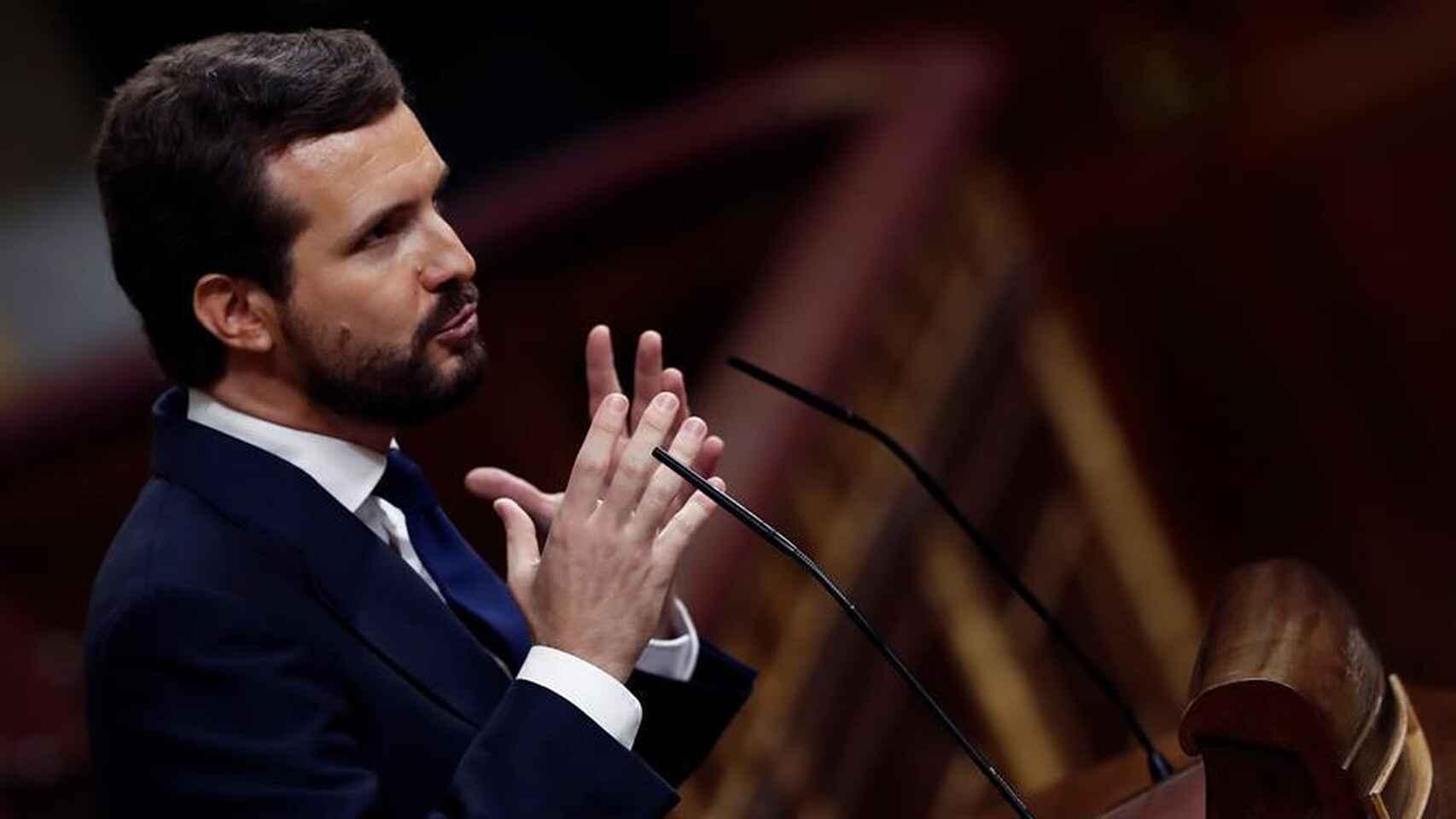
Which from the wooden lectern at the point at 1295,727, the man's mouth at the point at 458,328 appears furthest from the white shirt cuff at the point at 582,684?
the wooden lectern at the point at 1295,727

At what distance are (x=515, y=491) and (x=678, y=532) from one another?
0.29 meters

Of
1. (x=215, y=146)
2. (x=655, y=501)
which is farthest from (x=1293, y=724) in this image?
(x=215, y=146)

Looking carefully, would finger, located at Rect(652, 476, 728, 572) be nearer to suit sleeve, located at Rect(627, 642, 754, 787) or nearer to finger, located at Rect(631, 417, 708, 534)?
finger, located at Rect(631, 417, 708, 534)

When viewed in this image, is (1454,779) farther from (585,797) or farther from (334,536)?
(334,536)

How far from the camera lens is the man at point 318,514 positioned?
1.25 meters

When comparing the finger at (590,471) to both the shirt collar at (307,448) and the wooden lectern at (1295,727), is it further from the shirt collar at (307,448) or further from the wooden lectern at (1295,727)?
the wooden lectern at (1295,727)

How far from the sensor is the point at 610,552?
1296 mm

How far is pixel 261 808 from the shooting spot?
123 cm

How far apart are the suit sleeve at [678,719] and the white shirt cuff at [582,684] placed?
24 centimetres

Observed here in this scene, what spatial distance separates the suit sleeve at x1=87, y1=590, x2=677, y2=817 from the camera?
1.24 m

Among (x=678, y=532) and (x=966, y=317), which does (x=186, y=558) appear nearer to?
(x=678, y=532)

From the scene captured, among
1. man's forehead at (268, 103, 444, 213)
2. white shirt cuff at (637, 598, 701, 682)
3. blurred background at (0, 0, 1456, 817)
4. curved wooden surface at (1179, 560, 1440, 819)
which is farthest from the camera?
blurred background at (0, 0, 1456, 817)

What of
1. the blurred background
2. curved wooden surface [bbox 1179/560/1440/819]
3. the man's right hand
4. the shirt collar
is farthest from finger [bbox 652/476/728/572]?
the blurred background

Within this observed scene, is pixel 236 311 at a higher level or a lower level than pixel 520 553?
higher
